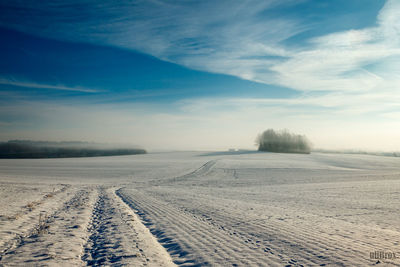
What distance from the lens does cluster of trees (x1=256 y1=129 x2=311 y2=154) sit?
9256 cm

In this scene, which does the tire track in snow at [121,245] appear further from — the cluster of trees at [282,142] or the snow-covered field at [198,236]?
the cluster of trees at [282,142]

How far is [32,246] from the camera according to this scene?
614 centimetres

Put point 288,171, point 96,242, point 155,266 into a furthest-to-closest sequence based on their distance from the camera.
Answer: point 288,171 → point 96,242 → point 155,266

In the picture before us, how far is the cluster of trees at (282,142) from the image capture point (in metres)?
92.6

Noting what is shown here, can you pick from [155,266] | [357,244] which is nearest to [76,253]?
[155,266]

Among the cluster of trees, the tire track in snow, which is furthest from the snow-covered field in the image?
the cluster of trees

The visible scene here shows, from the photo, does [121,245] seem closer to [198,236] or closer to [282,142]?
[198,236]

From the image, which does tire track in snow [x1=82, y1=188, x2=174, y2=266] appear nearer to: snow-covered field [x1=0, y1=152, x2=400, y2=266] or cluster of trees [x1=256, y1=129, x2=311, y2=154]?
snow-covered field [x1=0, y1=152, x2=400, y2=266]

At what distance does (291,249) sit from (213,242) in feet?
6.16

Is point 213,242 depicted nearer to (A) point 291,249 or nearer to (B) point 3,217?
(A) point 291,249

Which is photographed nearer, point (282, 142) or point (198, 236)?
point (198, 236)

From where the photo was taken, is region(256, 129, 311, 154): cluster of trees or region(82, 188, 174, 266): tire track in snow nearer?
region(82, 188, 174, 266): tire track in snow

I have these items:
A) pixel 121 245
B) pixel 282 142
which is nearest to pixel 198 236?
pixel 121 245

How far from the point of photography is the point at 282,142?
9500 centimetres
